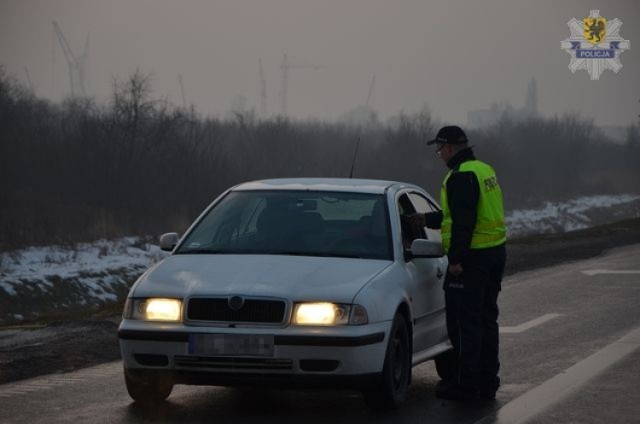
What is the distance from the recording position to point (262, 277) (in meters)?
7.75

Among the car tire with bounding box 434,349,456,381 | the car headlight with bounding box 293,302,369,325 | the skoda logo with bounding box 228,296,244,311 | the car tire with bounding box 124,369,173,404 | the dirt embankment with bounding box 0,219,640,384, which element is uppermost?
the skoda logo with bounding box 228,296,244,311

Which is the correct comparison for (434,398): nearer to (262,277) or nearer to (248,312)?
(262,277)

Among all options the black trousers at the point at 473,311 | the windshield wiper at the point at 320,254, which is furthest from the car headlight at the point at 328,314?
the black trousers at the point at 473,311

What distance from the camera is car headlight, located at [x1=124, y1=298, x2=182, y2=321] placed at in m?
7.61

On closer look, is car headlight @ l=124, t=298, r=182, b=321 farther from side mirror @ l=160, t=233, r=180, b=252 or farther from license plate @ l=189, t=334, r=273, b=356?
side mirror @ l=160, t=233, r=180, b=252

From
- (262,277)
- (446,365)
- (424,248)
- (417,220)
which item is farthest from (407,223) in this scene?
(262,277)

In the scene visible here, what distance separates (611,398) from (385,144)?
63152 mm

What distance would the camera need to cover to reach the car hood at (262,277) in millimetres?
7566

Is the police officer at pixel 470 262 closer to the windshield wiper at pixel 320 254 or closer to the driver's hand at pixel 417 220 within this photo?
the driver's hand at pixel 417 220

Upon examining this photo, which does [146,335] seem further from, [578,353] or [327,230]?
[578,353]

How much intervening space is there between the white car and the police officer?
199 mm

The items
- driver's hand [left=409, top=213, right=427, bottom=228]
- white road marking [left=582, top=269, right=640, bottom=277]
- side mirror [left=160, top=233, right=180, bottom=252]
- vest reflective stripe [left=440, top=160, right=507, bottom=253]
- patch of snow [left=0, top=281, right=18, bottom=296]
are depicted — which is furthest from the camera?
patch of snow [left=0, top=281, right=18, bottom=296]

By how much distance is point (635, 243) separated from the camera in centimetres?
2844

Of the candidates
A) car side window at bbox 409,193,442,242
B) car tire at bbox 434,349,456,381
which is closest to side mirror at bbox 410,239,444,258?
car side window at bbox 409,193,442,242
